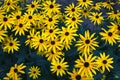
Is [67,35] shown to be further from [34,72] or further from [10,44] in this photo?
[10,44]

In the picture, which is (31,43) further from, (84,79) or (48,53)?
(84,79)

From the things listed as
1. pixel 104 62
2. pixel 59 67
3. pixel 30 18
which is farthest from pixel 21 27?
pixel 104 62

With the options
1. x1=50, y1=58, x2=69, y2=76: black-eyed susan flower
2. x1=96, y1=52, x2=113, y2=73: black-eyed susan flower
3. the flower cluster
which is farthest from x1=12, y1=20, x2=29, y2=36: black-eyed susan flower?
x1=96, y1=52, x2=113, y2=73: black-eyed susan flower

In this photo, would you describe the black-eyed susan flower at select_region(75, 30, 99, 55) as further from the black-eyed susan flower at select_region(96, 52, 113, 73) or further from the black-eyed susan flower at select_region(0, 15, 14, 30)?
the black-eyed susan flower at select_region(0, 15, 14, 30)

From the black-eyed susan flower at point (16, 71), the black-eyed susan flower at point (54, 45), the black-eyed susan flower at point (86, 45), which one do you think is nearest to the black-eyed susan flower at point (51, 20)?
the black-eyed susan flower at point (54, 45)

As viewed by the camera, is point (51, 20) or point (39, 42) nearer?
point (39, 42)

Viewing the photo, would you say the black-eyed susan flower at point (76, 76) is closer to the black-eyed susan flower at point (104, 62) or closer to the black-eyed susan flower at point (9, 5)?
the black-eyed susan flower at point (104, 62)

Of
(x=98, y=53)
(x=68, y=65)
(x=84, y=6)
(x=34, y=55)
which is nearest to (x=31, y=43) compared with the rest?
(x=34, y=55)

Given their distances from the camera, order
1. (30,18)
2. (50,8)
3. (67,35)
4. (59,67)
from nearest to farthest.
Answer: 1. (59,67)
2. (67,35)
3. (30,18)
4. (50,8)
